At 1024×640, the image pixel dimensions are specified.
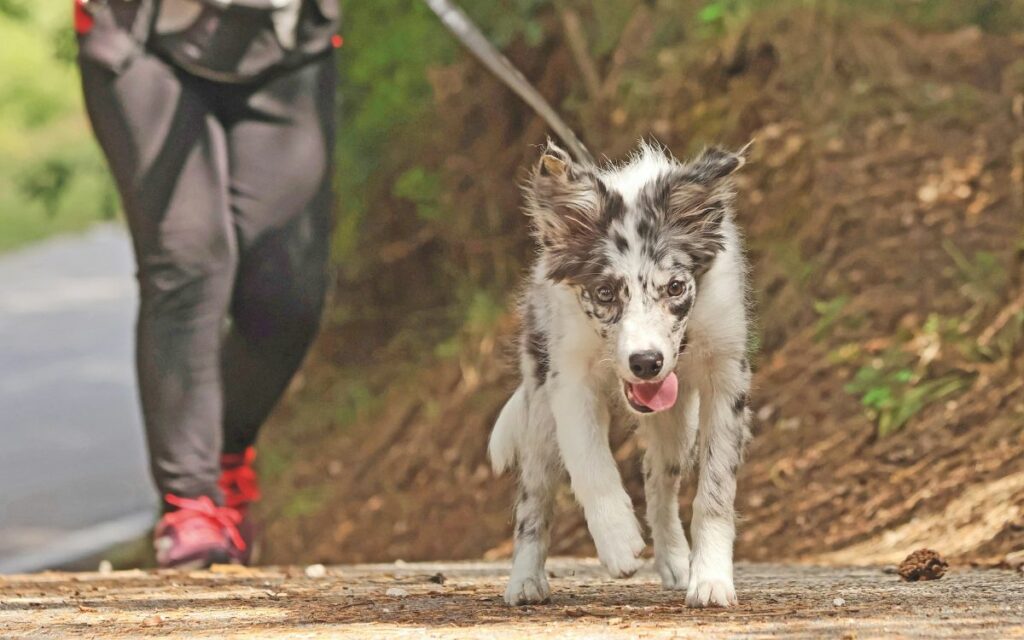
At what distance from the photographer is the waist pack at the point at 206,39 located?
→ 5746mm

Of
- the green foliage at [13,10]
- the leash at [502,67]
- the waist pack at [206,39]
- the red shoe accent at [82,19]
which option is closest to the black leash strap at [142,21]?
the waist pack at [206,39]

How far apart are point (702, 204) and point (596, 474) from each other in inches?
32.5

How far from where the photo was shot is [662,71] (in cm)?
974

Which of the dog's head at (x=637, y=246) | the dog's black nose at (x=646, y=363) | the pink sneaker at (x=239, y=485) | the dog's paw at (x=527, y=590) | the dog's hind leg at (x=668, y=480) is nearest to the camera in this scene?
the dog's black nose at (x=646, y=363)

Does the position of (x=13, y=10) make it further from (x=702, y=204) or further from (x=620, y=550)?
(x=620, y=550)

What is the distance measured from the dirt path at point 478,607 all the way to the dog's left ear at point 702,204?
982mm

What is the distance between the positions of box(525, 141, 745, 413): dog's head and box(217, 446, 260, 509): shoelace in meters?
1.98

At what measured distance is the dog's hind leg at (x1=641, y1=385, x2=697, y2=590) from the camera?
5324 mm

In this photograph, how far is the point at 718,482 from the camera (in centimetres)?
475

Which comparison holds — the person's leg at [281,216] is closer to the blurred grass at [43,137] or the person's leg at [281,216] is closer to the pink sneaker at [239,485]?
the pink sneaker at [239,485]

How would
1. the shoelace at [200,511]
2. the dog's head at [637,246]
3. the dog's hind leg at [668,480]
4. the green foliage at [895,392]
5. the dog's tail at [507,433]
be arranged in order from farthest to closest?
the green foliage at [895,392] → the shoelace at [200,511] → the dog's hind leg at [668,480] → the dog's tail at [507,433] → the dog's head at [637,246]

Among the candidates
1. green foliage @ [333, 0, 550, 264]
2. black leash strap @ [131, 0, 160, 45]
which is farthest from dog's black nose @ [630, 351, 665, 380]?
green foliage @ [333, 0, 550, 264]

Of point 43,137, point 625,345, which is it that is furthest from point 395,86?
point 43,137

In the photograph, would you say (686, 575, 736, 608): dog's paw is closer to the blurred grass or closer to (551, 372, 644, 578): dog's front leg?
(551, 372, 644, 578): dog's front leg
